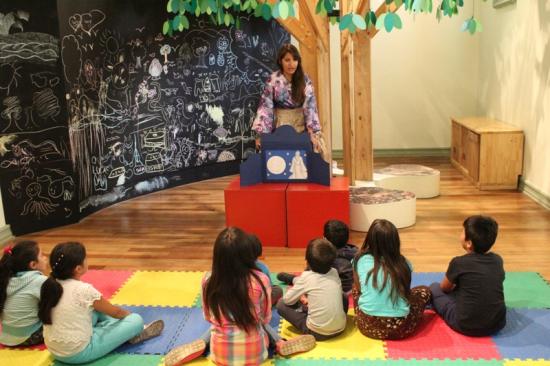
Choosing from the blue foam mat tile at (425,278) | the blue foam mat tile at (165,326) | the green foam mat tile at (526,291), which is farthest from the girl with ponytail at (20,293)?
the green foam mat tile at (526,291)

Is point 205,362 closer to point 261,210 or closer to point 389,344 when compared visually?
point 389,344

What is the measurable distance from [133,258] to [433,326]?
234cm

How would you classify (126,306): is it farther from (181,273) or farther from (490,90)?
(490,90)

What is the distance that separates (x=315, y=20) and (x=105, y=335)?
117 inches

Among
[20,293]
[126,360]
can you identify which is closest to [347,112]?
[126,360]

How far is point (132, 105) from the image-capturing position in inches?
249

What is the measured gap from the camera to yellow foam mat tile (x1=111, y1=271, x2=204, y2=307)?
355 centimetres

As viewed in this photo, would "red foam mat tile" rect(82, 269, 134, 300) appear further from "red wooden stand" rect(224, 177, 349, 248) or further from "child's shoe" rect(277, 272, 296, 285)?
"child's shoe" rect(277, 272, 296, 285)

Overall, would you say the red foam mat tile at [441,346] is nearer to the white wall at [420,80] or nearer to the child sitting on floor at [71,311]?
the child sitting on floor at [71,311]

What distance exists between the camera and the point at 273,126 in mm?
4828

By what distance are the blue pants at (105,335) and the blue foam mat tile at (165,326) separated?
0.23 feet

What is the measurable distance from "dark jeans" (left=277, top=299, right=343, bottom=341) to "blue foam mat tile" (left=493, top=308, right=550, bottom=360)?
0.83 m

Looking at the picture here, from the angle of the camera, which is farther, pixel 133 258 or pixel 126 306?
pixel 133 258

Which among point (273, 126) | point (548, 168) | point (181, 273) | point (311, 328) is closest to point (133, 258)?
point (181, 273)
